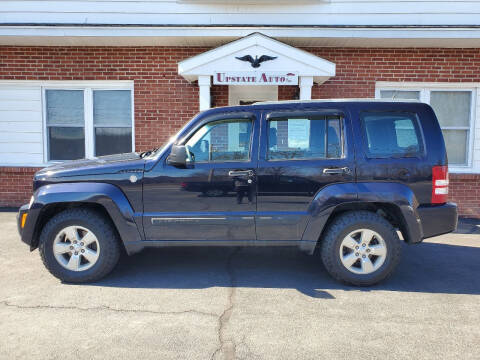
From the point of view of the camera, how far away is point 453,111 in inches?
319

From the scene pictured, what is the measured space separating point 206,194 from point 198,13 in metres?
5.38

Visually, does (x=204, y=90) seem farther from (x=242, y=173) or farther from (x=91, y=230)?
(x=91, y=230)

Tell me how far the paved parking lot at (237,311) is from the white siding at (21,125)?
13.1 feet

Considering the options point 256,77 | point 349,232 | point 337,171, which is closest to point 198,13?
point 256,77

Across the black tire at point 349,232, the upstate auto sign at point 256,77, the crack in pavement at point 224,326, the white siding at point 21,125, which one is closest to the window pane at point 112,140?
the white siding at point 21,125

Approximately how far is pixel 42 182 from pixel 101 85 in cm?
463

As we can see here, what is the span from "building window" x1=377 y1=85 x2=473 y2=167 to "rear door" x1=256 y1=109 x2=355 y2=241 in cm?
478

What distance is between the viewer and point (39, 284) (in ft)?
13.2

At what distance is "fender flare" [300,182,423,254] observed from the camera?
3.87 meters

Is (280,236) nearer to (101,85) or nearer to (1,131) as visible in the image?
(101,85)

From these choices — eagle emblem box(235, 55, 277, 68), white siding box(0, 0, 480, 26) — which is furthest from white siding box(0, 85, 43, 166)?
eagle emblem box(235, 55, 277, 68)

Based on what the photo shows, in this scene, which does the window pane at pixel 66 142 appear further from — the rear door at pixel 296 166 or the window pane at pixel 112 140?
the rear door at pixel 296 166

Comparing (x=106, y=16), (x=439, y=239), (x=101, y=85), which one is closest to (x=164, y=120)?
(x=101, y=85)

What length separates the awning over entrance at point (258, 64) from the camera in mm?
6586
